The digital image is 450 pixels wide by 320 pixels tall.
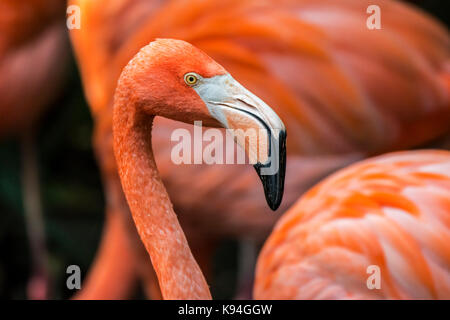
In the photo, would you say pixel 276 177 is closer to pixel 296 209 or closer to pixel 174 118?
pixel 174 118

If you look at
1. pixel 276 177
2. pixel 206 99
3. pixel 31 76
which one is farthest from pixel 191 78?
pixel 31 76

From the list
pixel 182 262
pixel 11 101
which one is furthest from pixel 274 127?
pixel 11 101

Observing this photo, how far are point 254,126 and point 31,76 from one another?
1.67 metres

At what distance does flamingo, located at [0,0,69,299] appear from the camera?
2.42m

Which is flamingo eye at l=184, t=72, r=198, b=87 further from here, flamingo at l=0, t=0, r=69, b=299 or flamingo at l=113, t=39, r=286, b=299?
flamingo at l=0, t=0, r=69, b=299

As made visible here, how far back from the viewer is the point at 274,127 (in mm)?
1055

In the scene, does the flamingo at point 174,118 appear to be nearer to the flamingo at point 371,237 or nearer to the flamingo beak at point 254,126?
the flamingo beak at point 254,126

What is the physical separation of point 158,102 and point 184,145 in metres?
0.94

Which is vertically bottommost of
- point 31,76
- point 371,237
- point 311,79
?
point 371,237

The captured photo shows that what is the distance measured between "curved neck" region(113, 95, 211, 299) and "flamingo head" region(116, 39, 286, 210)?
69 mm

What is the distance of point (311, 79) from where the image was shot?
2.07 meters

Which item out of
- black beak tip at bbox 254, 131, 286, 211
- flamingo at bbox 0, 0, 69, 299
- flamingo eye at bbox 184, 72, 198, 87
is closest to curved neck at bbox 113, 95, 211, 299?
flamingo eye at bbox 184, 72, 198, 87

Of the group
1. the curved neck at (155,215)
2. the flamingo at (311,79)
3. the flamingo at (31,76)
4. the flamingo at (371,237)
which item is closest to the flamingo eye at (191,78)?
the curved neck at (155,215)
